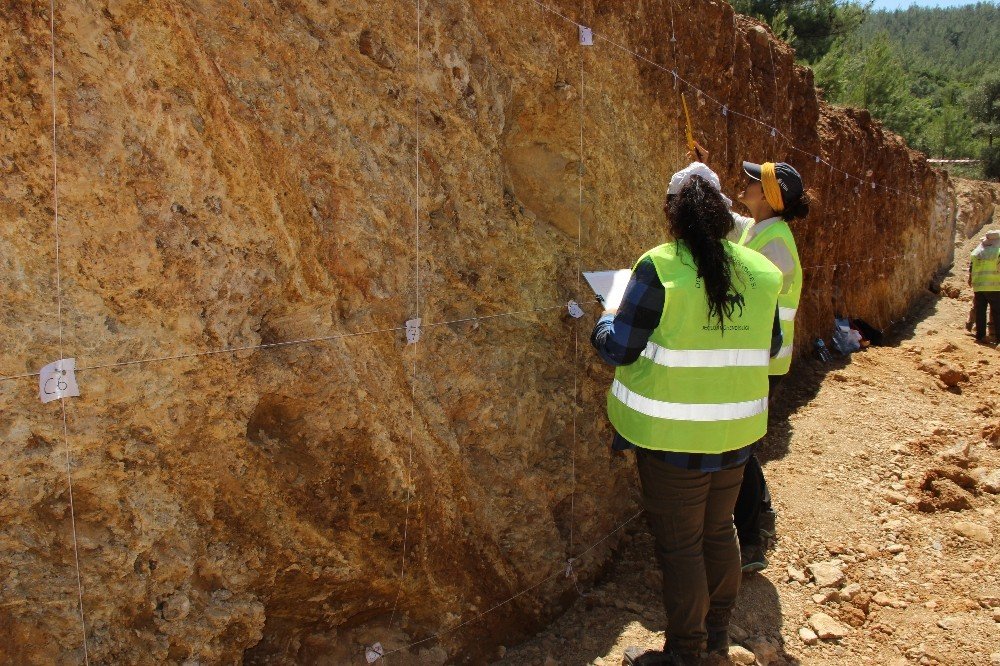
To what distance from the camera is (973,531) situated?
4.00m

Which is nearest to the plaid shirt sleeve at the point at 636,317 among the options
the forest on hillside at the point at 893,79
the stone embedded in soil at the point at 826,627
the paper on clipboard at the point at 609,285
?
the paper on clipboard at the point at 609,285

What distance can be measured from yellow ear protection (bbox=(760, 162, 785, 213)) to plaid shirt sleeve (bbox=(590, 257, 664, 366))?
1316 millimetres

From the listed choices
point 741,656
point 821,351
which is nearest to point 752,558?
point 741,656

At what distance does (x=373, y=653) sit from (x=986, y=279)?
1007 centimetres

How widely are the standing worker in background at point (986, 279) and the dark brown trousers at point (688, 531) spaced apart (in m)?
8.80

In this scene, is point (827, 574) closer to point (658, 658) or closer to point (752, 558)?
point (752, 558)

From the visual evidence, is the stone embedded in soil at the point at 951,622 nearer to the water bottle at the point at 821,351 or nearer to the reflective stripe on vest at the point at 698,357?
the reflective stripe on vest at the point at 698,357

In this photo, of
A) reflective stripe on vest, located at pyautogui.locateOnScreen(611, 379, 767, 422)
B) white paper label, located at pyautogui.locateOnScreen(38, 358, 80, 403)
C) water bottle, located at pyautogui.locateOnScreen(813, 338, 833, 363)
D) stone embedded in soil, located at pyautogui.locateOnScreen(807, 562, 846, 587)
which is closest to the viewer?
white paper label, located at pyautogui.locateOnScreen(38, 358, 80, 403)

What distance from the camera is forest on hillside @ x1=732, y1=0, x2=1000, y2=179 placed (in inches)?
747

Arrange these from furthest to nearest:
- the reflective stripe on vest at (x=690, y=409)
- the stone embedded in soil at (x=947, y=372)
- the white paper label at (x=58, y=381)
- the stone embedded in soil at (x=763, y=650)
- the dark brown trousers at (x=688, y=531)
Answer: the stone embedded in soil at (x=947, y=372), the stone embedded in soil at (x=763, y=650), the dark brown trousers at (x=688, y=531), the reflective stripe on vest at (x=690, y=409), the white paper label at (x=58, y=381)

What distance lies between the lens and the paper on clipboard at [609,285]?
282 cm

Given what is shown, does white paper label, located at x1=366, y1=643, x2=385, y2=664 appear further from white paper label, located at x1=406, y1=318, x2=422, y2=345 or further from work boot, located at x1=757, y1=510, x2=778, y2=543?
work boot, located at x1=757, y1=510, x2=778, y2=543

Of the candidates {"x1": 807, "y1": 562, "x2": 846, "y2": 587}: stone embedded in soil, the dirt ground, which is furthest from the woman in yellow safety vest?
the dirt ground

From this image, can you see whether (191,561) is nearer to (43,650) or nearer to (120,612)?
(120,612)
